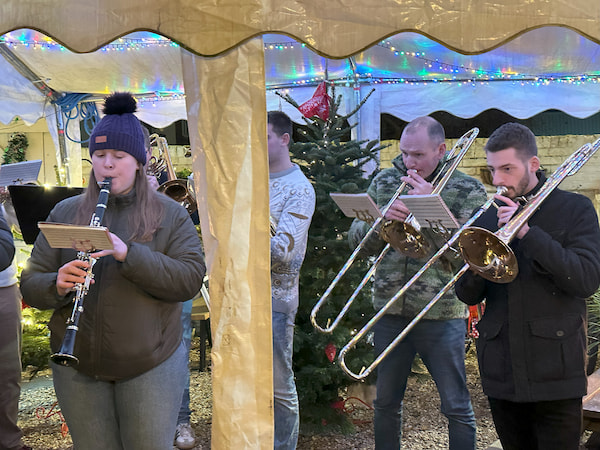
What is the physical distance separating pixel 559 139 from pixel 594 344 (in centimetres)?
528

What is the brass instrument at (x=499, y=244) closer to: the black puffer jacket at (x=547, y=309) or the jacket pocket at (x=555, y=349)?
the black puffer jacket at (x=547, y=309)

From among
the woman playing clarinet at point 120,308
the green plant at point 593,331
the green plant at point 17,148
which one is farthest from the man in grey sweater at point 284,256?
the green plant at point 17,148

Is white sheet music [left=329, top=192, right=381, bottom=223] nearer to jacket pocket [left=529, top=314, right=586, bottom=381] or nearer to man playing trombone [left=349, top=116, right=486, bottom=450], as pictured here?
man playing trombone [left=349, top=116, right=486, bottom=450]

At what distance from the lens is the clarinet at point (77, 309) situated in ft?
7.83

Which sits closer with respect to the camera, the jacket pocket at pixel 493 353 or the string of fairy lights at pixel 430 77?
the jacket pocket at pixel 493 353

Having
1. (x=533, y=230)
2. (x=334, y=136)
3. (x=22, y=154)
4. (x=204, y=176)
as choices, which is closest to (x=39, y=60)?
(x=334, y=136)

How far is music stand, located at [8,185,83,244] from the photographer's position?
12.0 ft

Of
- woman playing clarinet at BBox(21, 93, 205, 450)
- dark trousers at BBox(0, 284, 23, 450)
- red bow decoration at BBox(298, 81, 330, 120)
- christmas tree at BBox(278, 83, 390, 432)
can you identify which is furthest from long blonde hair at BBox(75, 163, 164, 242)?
red bow decoration at BBox(298, 81, 330, 120)

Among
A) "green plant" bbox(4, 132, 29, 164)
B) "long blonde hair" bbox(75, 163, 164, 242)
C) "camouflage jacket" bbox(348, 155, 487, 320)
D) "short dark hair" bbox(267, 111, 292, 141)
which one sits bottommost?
"camouflage jacket" bbox(348, 155, 487, 320)

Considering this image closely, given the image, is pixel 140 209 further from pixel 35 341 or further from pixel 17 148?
pixel 17 148

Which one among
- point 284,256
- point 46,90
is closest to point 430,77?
point 46,90

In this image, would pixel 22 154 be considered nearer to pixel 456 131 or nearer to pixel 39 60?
pixel 39 60

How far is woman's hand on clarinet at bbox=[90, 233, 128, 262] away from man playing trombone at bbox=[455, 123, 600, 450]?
139 cm

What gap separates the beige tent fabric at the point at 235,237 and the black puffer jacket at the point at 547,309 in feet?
3.34
